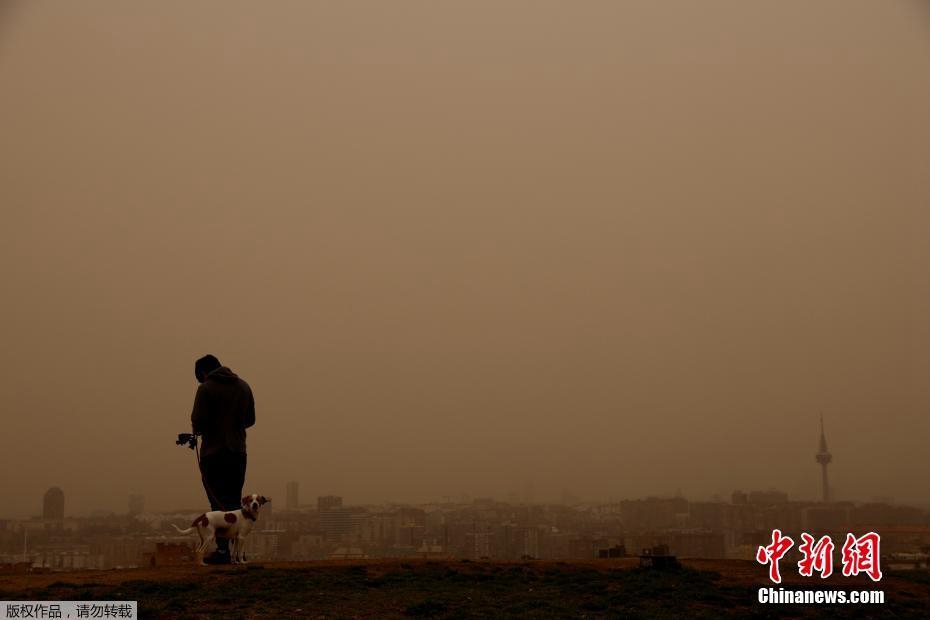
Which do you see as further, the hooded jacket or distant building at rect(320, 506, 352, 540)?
distant building at rect(320, 506, 352, 540)

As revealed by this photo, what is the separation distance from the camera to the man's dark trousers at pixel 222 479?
13969 millimetres

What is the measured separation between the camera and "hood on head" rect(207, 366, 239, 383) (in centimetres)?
1419

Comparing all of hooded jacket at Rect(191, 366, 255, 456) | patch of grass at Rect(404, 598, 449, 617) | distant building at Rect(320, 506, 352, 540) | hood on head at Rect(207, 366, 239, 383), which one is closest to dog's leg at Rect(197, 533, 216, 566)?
hooded jacket at Rect(191, 366, 255, 456)

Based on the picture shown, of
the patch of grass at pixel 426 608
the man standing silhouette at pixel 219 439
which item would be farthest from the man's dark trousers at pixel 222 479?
the patch of grass at pixel 426 608

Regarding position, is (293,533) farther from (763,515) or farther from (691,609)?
(763,515)

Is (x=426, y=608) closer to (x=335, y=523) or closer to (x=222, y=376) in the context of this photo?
(x=222, y=376)

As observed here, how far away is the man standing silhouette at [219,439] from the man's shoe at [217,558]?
68 cm

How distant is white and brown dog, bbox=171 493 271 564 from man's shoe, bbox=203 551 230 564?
6 centimetres

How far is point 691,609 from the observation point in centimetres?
1154

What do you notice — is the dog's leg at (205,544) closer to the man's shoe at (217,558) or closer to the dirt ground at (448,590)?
the man's shoe at (217,558)

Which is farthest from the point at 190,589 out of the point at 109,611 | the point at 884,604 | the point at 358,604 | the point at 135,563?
the point at 884,604

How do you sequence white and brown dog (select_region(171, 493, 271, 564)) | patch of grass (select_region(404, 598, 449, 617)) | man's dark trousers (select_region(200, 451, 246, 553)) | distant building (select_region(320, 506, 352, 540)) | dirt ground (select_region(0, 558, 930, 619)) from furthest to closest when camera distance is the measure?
distant building (select_region(320, 506, 352, 540)) → man's dark trousers (select_region(200, 451, 246, 553)) → white and brown dog (select_region(171, 493, 271, 564)) → dirt ground (select_region(0, 558, 930, 619)) → patch of grass (select_region(404, 598, 449, 617))

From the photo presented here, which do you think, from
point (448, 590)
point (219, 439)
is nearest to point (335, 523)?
point (219, 439)

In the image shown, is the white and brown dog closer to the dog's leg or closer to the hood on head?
the dog's leg
